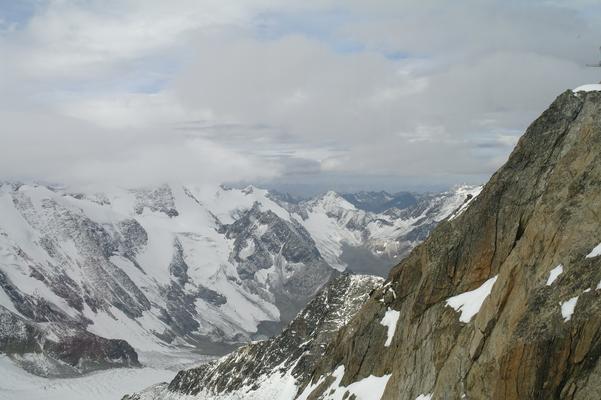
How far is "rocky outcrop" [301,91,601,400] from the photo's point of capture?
35.6m

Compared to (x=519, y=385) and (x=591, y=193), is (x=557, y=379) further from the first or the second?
(x=591, y=193)

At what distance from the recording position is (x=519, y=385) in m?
36.7

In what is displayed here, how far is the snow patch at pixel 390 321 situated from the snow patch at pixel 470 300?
18774mm

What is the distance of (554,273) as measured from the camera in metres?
40.2

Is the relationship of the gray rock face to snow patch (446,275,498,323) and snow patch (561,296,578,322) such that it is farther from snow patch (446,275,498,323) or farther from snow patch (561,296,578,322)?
snow patch (561,296,578,322)

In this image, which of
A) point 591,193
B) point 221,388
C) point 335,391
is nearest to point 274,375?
point 221,388

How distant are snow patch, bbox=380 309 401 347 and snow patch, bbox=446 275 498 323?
18.8 m

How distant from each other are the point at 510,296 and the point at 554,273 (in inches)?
165

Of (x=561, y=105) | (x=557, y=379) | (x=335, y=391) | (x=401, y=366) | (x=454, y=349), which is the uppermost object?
(x=561, y=105)

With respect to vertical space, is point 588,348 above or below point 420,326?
above

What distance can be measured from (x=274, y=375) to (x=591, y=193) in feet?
435

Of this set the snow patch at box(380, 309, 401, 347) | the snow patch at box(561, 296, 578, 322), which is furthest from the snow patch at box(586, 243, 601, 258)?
the snow patch at box(380, 309, 401, 347)

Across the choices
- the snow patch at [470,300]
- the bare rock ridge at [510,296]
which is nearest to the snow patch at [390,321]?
the bare rock ridge at [510,296]

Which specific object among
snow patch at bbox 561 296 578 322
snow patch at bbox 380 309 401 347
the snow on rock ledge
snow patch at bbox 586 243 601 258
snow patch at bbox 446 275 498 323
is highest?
the snow on rock ledge
